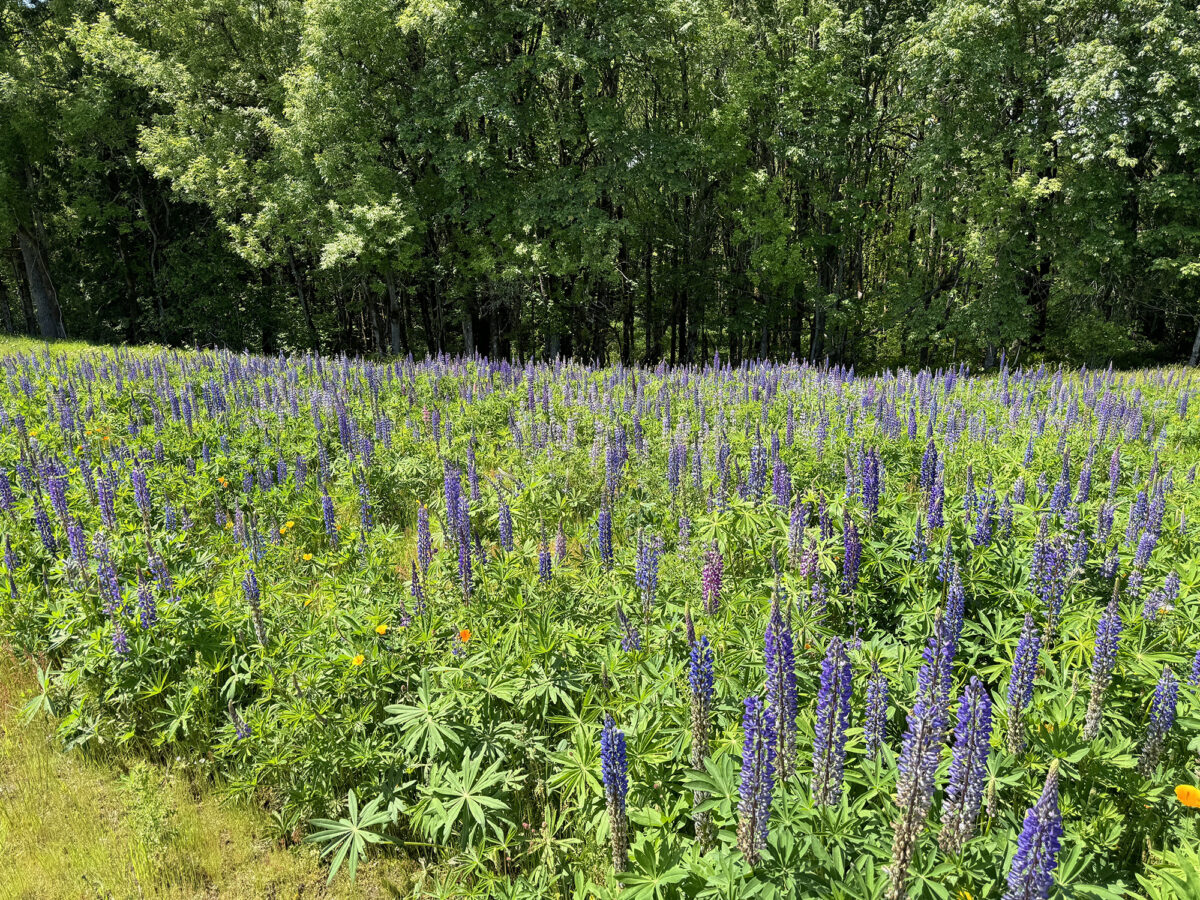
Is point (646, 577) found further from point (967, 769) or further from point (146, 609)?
point (146, 609)

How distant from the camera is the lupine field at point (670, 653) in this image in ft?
6.06

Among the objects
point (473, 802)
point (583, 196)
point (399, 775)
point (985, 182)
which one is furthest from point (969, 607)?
point (985, 182)

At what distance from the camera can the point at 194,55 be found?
21250 millimetres

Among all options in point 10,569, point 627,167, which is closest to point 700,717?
point 10,569

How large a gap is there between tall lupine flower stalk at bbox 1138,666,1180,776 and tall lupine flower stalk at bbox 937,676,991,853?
84 centimetres

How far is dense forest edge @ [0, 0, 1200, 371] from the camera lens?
695 inches

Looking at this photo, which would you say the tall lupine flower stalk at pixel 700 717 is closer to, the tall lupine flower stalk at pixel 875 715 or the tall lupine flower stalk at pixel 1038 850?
the tall lupine flower stalk at pixel 875 715

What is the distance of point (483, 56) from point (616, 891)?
21312 mm

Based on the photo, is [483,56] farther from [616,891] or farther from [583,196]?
[616,891]

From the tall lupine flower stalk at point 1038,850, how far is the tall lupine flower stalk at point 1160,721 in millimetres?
1040

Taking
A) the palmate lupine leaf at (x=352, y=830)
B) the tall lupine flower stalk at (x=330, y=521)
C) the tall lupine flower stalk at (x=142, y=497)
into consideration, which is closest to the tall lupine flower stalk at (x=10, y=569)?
the tall lupine flower stalk at (x=142, y=497)

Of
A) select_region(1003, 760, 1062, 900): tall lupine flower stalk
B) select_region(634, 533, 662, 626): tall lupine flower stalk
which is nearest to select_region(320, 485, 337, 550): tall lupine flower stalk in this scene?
select_region(634, 533, 662, 626): tall lupine flower stalk

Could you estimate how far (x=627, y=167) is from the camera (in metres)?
18.1

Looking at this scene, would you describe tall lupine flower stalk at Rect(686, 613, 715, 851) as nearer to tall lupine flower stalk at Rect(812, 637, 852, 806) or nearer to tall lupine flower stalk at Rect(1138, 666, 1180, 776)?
tall lupine flower stalk at Rect(812, 637, 852, 806)
